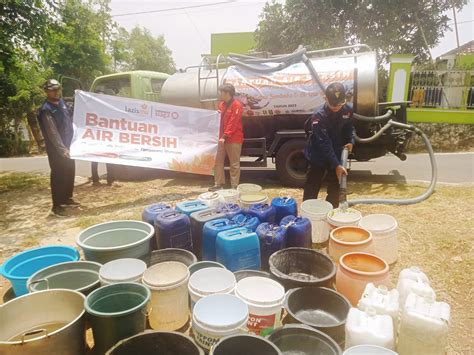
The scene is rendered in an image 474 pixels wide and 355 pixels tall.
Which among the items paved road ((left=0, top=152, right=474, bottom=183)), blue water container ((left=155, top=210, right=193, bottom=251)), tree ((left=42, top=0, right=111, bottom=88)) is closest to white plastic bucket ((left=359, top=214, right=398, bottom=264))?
blue water container ((left=155, top=210, right=193, bottom=251))

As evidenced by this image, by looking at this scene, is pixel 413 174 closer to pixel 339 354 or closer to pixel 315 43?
pixel 339 354

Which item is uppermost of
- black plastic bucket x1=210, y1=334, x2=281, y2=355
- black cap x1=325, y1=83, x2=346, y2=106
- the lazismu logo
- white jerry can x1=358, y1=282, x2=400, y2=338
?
black cap x1=325, y1=83, x2=346, y2=106

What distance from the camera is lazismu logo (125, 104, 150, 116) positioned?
5754 mm

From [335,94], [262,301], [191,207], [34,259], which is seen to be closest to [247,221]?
[191,207]

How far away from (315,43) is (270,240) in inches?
566

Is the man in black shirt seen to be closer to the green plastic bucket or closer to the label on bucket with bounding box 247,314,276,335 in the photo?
the green plastic bucket

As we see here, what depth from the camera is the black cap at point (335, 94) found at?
366 centimetres

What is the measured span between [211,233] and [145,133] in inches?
135

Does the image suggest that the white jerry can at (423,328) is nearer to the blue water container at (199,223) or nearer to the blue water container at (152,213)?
the blue water container at (199,223)

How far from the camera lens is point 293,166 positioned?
6.48 metres

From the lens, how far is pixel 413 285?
7.50 feet

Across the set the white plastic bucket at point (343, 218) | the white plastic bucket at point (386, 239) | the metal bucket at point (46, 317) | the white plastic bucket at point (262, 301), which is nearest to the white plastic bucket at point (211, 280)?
the white plastic bucket at point (262, 301)

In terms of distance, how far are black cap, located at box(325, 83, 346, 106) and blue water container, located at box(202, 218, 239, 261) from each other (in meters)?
1.90

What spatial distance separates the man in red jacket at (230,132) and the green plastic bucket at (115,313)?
3682mm
